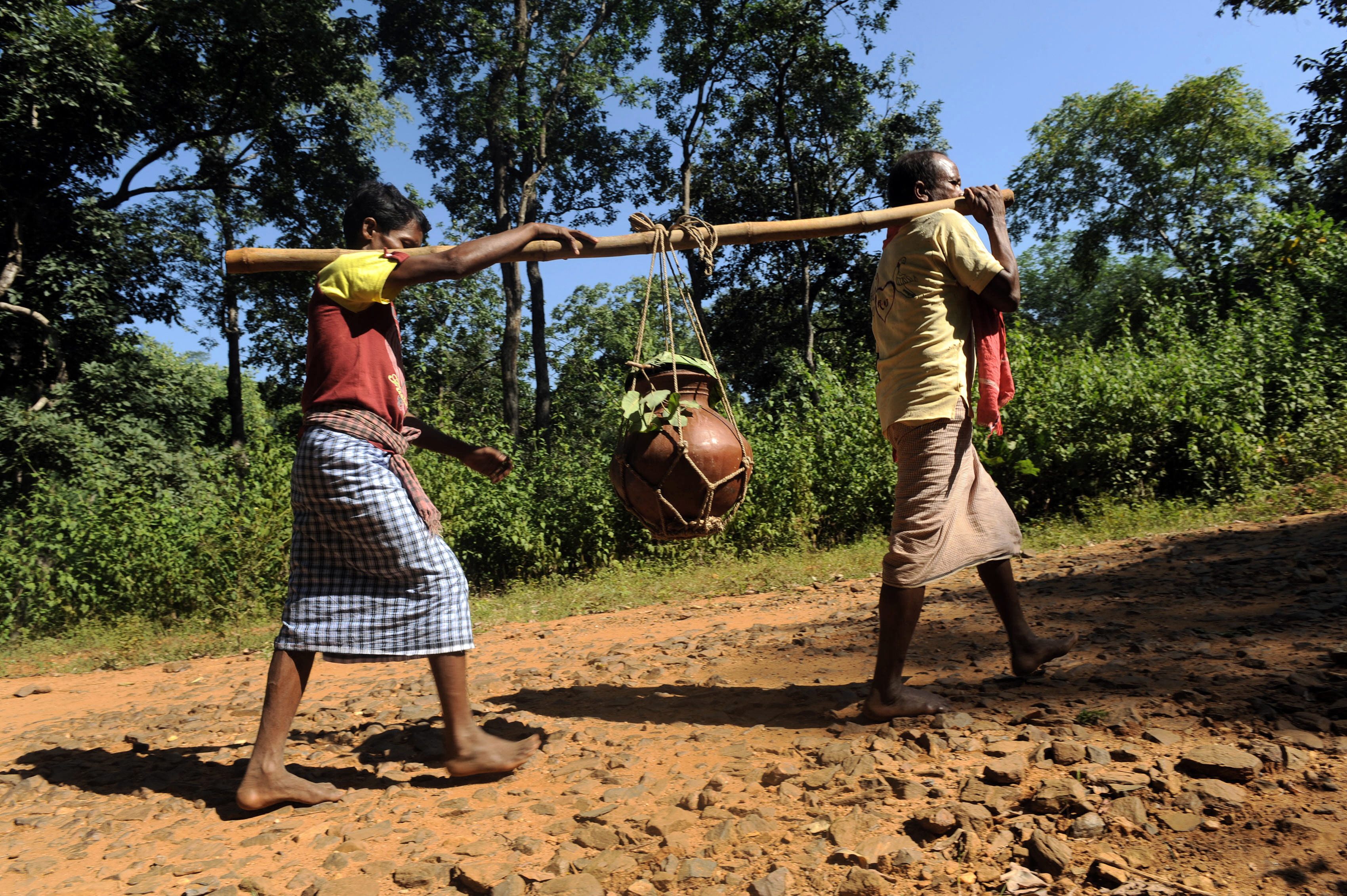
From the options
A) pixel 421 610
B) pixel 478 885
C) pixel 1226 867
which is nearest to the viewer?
pixel 1226 867

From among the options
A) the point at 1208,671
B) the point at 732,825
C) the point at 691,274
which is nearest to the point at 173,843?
the point at 732,825

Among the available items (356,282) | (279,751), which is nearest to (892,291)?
(356,282)

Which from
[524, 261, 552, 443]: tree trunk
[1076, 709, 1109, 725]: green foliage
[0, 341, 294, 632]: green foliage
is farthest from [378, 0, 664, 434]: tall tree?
[1076, 709, 1109, 725]: green foliage

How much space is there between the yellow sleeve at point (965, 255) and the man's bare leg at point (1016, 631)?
1.04 metres

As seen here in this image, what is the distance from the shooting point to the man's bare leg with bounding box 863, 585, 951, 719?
2900 mm

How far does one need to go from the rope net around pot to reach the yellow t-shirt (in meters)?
0.64

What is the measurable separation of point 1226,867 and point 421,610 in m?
2.32

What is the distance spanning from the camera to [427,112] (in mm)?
19906

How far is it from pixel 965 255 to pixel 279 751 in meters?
2.84

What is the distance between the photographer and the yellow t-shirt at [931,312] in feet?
9.61

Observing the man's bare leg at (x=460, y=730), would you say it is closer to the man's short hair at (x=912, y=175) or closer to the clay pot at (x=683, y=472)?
the clay pot at (x=683, y=472)

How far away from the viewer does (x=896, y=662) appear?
9.65 ft

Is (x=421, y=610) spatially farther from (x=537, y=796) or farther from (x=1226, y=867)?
(x=1226, y=867)

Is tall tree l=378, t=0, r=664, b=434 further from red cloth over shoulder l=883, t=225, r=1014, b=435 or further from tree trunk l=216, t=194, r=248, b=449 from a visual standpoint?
red cloth over shoulder l=883, t=225, r=1014, b=435
